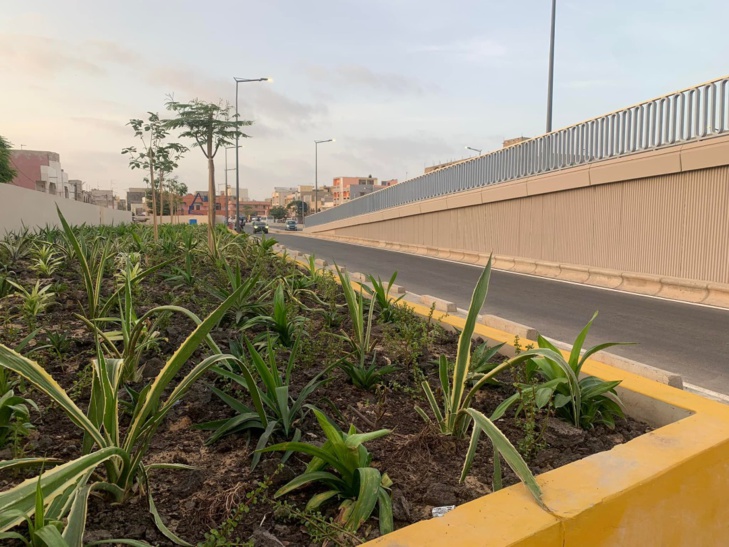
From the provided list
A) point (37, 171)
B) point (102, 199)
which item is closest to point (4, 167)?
point (37, 171)

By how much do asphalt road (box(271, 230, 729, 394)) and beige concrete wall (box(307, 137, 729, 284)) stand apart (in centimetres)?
135

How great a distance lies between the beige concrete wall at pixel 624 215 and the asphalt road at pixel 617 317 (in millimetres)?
1353

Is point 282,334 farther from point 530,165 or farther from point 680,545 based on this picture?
point 530,165

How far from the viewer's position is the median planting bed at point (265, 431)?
173 centimetres

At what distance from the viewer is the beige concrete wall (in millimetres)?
10922

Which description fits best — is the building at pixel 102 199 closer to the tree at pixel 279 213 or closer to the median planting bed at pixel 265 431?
the tree at pixel 279 213

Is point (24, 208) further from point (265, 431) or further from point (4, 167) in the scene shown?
point (4, 167)

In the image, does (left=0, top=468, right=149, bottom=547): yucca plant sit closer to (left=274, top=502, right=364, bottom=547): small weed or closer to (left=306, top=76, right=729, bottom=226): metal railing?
(left=274, top=502, right=364, bottom=547): small weed

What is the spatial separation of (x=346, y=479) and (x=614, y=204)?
1327 centimetres

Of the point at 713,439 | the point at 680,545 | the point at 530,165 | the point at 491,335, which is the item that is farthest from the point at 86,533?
the point at 530,165

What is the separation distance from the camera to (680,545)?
2.11m

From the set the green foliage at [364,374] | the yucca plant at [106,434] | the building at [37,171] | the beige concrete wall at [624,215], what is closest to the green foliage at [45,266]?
the green foliage at [364,374]

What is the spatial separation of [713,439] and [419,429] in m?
1.25

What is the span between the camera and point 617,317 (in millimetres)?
8695
